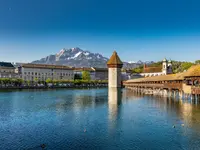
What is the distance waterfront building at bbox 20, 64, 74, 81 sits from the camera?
89500mm

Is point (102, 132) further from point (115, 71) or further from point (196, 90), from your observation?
point (115, 71)

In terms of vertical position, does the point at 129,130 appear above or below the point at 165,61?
below

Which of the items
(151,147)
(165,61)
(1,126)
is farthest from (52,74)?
(151,147)

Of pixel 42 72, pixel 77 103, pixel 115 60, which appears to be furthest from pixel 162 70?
pixel 77 103

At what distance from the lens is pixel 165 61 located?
335 ft

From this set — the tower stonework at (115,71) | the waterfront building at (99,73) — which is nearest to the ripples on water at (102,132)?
the tower stonework at (115,71)

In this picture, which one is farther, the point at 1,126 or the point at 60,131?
A: the point at 1,126

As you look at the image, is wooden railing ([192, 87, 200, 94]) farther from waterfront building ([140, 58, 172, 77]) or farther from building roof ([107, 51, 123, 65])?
waterfront building ([140, 58, 172, 77])

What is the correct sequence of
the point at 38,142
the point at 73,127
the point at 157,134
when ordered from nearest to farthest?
1. the point at 38,142
2. the point at 157,134
3. the point at 73,127

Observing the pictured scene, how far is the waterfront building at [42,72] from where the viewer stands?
89500 mm

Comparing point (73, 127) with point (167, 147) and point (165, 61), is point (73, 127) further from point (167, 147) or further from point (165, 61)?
point (165, 61)

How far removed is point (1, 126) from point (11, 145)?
526 cm

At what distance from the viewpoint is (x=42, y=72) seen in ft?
310

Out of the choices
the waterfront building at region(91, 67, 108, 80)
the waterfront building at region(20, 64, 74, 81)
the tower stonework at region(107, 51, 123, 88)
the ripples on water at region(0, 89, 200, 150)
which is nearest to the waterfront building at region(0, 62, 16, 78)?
the waterfront building at region(20, 64, 74, 81)
